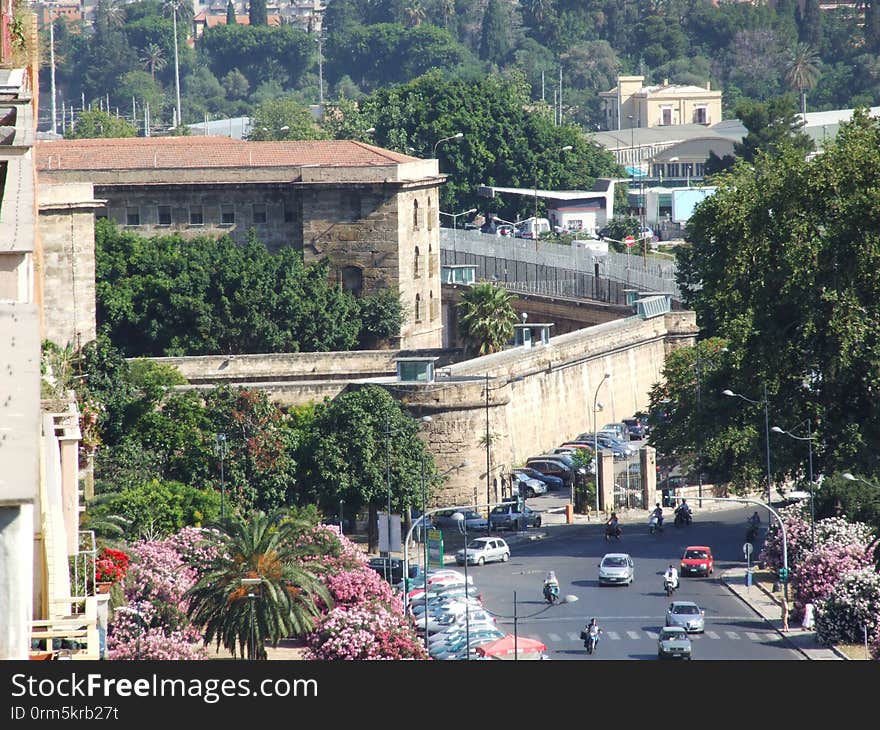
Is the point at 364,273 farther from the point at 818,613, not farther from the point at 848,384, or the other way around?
the point at 818,613

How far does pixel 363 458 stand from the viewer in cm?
7875

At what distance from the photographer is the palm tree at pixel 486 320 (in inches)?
3903

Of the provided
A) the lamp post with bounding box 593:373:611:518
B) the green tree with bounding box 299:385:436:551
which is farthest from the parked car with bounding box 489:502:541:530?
the lamp post with bounding box 593:373:611:518

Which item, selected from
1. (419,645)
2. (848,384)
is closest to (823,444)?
(848,384)

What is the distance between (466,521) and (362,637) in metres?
26.8

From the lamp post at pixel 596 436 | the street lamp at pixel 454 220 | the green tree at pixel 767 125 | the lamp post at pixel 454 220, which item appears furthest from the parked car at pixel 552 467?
the green tree at pixel 767 125

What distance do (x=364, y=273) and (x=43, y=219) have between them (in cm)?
2069

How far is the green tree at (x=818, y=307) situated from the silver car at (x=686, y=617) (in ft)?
47.5

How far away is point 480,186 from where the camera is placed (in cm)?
15925

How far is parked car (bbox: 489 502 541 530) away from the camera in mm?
81125

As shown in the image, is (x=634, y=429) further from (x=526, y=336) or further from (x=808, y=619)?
(x=808, y=619)

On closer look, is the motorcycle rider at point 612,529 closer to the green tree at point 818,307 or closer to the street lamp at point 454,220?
the green tree at point 818,307

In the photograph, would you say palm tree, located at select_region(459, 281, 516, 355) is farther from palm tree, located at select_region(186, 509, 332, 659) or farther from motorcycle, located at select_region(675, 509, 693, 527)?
palm tree, located at select_region(186, 509, 332, 659)

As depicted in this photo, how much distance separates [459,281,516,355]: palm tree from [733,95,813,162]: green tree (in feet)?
271
